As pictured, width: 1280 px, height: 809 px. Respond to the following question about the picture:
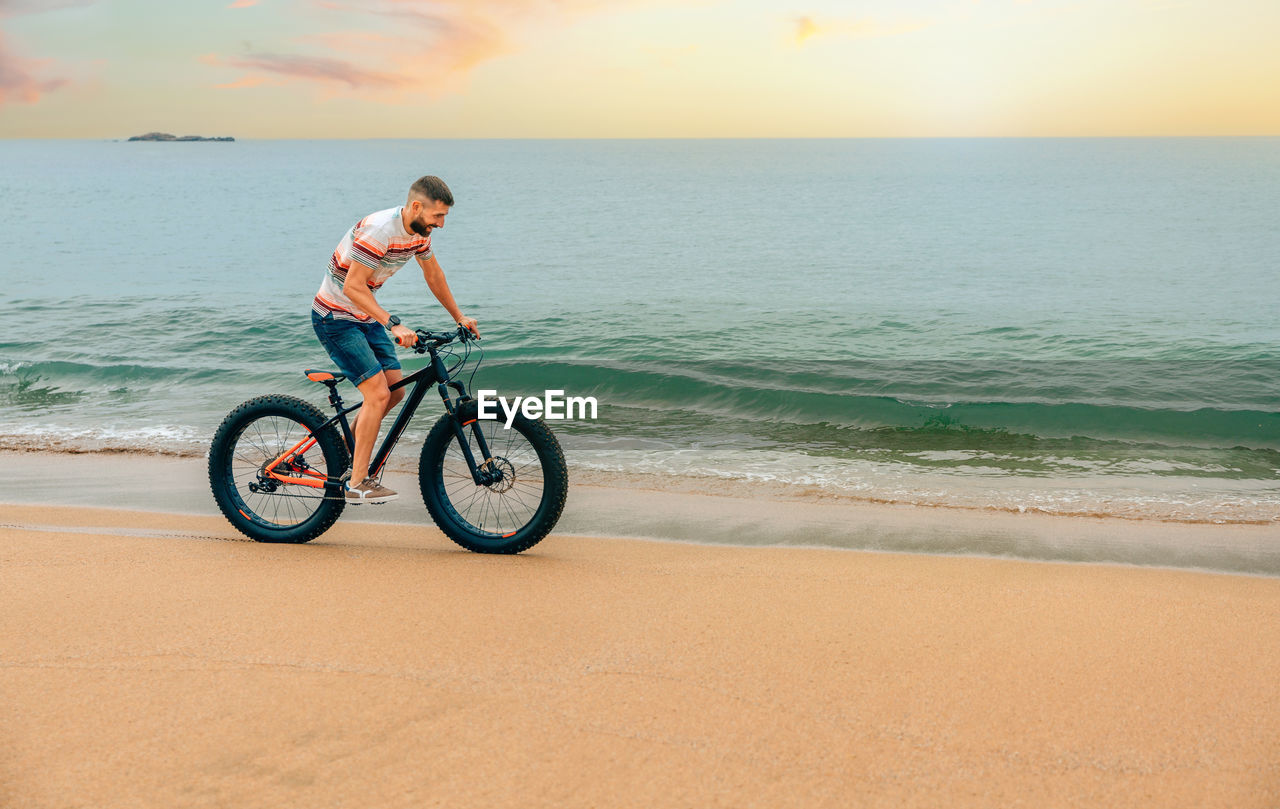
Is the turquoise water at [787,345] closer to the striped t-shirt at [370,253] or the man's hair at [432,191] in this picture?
the striped t-shirt at [370,253]

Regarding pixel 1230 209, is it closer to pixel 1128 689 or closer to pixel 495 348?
pixel 495 348

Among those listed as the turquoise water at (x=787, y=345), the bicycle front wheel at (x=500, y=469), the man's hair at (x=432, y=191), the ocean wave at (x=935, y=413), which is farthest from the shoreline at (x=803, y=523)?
the ocean wave at (x=935, y=413)

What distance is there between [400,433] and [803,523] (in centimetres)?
312

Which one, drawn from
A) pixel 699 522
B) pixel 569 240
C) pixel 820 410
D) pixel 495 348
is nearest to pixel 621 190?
pixel 569 240

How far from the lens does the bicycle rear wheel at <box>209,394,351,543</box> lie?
515cm

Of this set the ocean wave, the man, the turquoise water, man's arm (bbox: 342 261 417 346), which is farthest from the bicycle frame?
the ocean wave

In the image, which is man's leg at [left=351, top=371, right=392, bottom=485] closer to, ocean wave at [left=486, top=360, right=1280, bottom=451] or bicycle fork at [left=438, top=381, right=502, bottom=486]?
bicycle fork at [left=438, top=381, right=502, bottom=486]

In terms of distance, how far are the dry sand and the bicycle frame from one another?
0.53 m

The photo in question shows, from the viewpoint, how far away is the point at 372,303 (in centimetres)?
460

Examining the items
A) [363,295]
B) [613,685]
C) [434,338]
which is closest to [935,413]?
[434,338]

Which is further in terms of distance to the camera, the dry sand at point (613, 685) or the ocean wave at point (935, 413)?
the ocean wave at point (935, 413)

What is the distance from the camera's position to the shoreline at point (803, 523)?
5.85 m

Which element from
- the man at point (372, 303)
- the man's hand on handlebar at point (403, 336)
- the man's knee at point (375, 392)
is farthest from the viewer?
the man's knee at point (375, 392)

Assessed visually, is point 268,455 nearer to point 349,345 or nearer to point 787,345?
point 349,345
